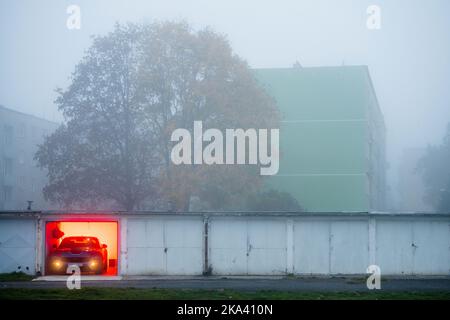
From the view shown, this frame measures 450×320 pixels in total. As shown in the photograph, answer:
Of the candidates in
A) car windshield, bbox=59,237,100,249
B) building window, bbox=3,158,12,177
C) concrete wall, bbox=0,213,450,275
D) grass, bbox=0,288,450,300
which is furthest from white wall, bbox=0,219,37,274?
building window, bbox=3,158,12,177

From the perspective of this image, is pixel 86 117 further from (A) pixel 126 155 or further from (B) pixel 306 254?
(B) pixel 306 254

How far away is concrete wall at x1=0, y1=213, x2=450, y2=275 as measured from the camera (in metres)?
22.4

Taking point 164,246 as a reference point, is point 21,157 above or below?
above

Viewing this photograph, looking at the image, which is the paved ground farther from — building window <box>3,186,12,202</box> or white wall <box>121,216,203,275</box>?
building window <box>3,186,12,202</box>

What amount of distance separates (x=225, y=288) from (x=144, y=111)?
21332mm

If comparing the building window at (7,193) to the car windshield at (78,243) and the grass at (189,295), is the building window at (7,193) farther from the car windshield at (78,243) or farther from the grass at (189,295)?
the grass at (189,295)

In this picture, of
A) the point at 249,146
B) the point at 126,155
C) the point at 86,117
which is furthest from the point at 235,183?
the point at 86,117

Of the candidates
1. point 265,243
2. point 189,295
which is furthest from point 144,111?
point 189,295

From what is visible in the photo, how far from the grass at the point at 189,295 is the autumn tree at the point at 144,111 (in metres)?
18.5

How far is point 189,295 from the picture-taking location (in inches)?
640

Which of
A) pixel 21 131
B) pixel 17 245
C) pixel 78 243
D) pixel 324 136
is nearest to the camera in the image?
pixel 17 245

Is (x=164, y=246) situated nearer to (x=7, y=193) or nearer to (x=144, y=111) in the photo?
(x=144, y=111)

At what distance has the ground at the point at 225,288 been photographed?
52.9 feet

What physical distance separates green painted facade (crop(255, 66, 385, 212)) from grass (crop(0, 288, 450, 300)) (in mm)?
31459
